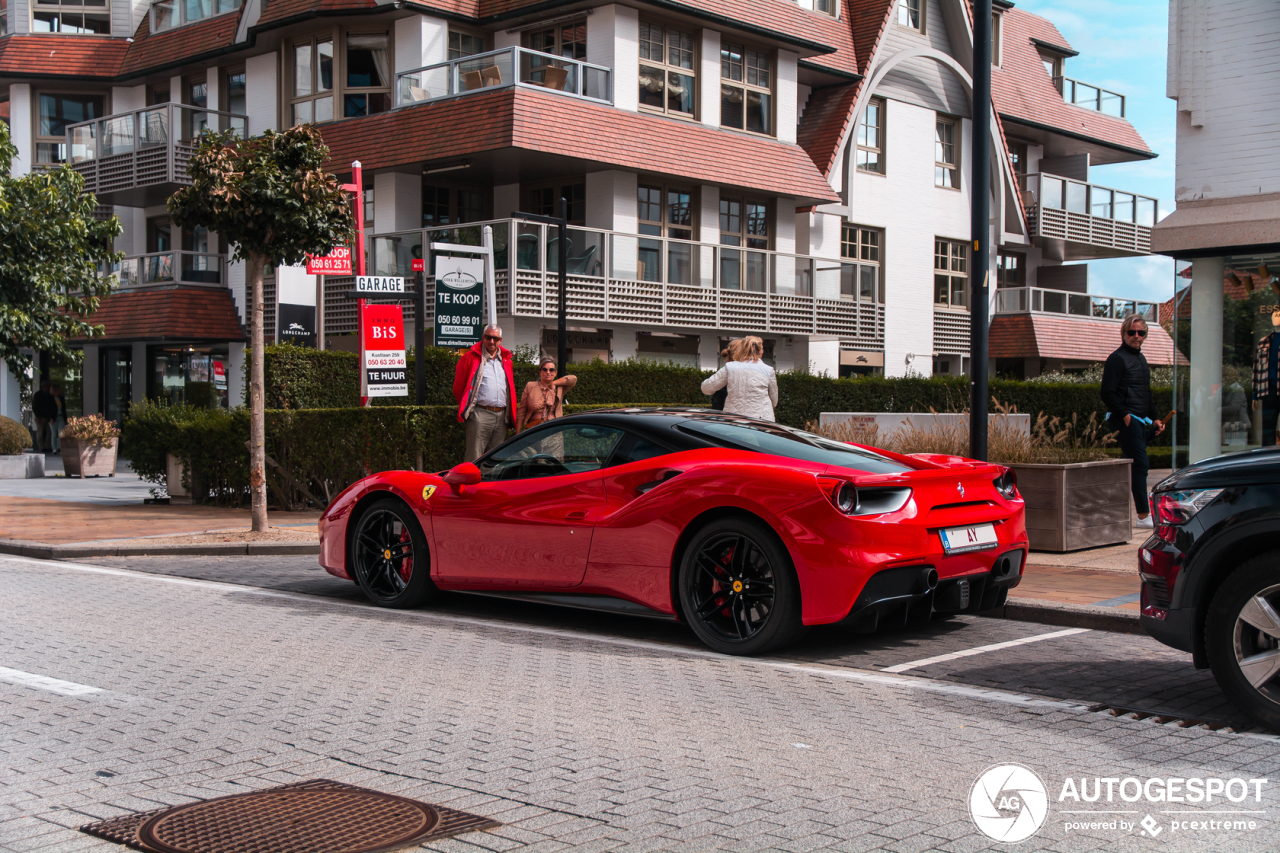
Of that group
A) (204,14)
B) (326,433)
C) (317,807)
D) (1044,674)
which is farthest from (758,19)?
(317,807)

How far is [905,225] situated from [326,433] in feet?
68.3

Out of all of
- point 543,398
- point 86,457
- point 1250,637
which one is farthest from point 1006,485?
point 86,457

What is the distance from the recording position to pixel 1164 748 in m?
4.79

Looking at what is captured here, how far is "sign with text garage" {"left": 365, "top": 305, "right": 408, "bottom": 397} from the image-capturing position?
15898 millimetres

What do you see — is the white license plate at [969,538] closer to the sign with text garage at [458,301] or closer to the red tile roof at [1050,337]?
the sign with text garage at [458,301]

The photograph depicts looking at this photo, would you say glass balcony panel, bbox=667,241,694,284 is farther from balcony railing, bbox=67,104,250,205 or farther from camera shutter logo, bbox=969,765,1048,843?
camera shutter logo, bbox=969,765,1048,843

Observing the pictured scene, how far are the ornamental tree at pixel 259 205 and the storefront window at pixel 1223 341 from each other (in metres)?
9.54

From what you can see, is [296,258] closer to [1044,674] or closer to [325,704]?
[325,704]

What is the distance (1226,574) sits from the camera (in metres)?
5.17

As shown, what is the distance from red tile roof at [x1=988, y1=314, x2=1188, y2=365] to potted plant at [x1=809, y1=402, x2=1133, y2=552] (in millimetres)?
23404

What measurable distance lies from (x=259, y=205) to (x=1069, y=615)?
8.82m

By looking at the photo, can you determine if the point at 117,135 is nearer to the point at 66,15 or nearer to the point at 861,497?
the point at 66,15

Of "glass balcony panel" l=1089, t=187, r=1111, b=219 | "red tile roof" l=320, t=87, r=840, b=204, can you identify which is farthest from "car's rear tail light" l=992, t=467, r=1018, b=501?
"glass balcony panel" l=1089, t=187, r=1111, b=219

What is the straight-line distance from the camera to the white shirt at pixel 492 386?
12867 mm
